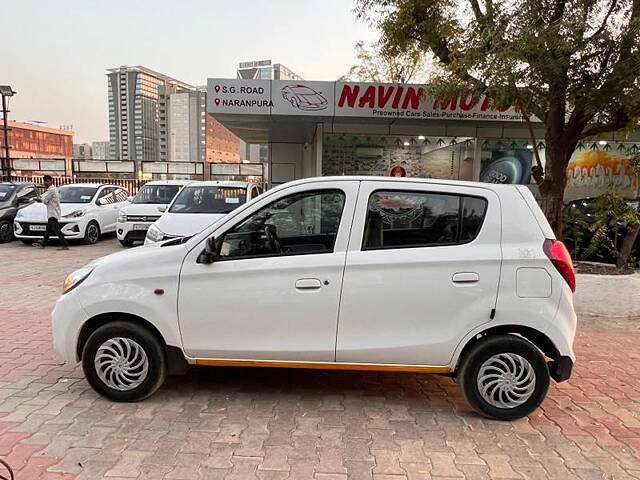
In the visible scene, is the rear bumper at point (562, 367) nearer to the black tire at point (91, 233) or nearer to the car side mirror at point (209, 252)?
the car side mirror at point (209, 252)

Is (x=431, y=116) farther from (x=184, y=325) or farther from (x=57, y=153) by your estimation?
(x=57, y=153)

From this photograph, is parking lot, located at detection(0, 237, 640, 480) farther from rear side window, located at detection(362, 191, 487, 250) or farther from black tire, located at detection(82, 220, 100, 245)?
black tire, located at detection(82, 220, 100, 245)

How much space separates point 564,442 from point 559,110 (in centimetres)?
581

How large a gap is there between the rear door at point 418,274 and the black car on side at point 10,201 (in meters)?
12.9

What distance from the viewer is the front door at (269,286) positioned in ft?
10.5

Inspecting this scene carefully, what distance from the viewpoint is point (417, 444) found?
9.89ft

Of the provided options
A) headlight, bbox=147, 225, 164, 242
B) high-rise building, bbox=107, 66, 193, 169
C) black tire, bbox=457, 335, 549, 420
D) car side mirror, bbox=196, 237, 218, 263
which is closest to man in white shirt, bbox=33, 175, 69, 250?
headlight, bbox=147, 225, 164, 242

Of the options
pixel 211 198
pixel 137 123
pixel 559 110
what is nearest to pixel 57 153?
pixel 137 123

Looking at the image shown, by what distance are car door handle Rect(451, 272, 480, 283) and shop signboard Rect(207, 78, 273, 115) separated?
25.9 ft

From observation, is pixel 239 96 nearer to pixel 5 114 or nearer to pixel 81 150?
pixel 5 114

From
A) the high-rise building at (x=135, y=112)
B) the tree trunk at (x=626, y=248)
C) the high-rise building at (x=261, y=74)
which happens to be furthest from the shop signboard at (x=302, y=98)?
the high-rise building at (x=135, y=112)

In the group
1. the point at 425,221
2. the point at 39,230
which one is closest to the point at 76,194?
the point at 39,230

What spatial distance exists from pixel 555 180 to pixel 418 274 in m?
5.63

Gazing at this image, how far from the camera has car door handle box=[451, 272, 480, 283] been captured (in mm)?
3148
